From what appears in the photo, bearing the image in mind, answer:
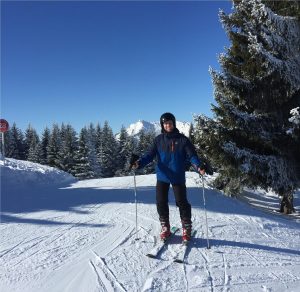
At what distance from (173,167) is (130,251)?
1.64m

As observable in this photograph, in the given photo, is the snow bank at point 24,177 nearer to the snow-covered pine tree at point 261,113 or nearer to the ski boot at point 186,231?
the snow-covered pine tree at point 261,113

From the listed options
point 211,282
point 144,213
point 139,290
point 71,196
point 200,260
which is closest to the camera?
point 139,290

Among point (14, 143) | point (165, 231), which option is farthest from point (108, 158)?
point (165, 231)

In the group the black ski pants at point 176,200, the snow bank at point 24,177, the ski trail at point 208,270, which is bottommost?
the ski trail at point 208,270

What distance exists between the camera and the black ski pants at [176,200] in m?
6.18

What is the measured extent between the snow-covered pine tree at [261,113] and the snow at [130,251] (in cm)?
328

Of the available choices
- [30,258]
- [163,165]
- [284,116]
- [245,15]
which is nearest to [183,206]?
[163,165]

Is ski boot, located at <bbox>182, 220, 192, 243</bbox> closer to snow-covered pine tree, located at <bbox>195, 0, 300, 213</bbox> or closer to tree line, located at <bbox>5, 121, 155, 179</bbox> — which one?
snow-covered pine tree, located at <bbox>195, 0, 300, 213</bbox>

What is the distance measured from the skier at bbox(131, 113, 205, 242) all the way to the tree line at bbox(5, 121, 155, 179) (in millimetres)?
47501

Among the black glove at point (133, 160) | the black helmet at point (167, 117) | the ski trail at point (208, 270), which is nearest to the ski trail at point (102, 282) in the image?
the ski trail at point (208, 270)

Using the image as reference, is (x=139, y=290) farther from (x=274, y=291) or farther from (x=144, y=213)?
(x=144, y=213)

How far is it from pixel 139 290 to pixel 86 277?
2.73ft

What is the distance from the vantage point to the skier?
616 centimetres

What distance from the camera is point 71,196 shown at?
11.5 m
